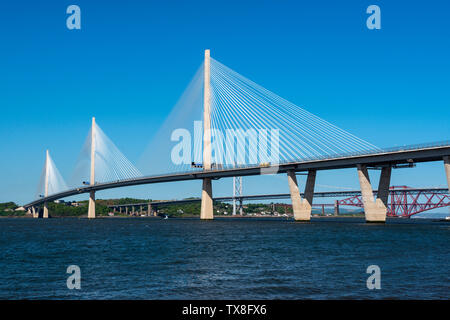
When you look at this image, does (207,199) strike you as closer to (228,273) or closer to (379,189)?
(379,189)

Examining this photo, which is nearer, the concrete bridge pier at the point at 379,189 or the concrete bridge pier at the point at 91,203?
the concrete bridge pier at the point at 379,189

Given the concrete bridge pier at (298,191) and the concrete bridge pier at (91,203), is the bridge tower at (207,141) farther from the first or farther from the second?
the concrete bridge pier at (91,203)

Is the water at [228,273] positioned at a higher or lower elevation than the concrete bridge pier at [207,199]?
lower

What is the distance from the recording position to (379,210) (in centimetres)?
8200

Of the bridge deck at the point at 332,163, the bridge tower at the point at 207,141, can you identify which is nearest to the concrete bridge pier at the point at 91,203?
the bridge deck at the point at 332,163

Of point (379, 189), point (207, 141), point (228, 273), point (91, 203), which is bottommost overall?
point (228, 273)

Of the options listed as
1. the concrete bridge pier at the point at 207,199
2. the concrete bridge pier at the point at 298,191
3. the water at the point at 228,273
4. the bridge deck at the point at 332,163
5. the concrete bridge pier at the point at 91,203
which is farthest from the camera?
the concrete bridge pier at the point at 91,203

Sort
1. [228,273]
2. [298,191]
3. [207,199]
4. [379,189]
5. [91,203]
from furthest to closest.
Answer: [91,203]
[207,199]
[298,191]
[379,189]
[228,273]

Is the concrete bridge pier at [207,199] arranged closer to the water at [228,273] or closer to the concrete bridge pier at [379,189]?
the concrete bridge pier at [379,189]

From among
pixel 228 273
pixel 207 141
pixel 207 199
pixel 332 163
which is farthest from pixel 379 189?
pixel 228 273

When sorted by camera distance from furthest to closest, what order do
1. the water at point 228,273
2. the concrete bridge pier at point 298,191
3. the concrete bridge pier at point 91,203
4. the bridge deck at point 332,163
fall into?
1. the concrete bridge pier at point 91,203
2. the concrete bridge pier at point 298,191
3. the bridge deck at point 332,163
4. the water at point 228,273

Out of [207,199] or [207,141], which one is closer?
[207,141]
